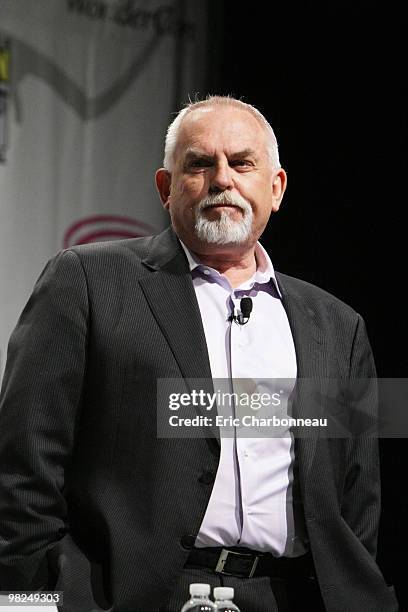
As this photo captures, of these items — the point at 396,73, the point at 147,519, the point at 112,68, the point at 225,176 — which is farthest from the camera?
the point at 112,68

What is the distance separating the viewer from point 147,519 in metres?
2.15

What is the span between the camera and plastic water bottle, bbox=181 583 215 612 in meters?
2.04

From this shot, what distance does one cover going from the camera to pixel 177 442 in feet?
7.19

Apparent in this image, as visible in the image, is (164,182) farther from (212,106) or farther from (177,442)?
(177,442)

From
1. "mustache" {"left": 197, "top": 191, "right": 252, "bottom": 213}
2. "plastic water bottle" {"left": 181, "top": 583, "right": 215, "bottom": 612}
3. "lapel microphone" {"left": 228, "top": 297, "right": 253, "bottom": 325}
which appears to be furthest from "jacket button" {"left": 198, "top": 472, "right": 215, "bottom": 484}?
"mustache" {"left": 197, "top": 191, "right": 252, "bottom": 213}

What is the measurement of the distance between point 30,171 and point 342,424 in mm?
1832

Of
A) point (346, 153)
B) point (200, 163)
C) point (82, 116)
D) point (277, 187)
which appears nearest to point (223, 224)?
point (200, 163)

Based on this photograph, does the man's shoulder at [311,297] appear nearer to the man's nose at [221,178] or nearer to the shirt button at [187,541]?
the man's nose at [221,178]

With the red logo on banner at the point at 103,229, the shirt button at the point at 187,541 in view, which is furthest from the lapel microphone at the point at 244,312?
the red logo on banner at the point at 103,229

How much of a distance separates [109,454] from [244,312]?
478mm

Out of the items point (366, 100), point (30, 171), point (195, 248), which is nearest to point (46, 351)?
point (195, 248)

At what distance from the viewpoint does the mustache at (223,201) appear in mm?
2410

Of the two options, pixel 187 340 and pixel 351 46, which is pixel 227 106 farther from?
pixel 351 46

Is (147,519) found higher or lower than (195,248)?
lower
